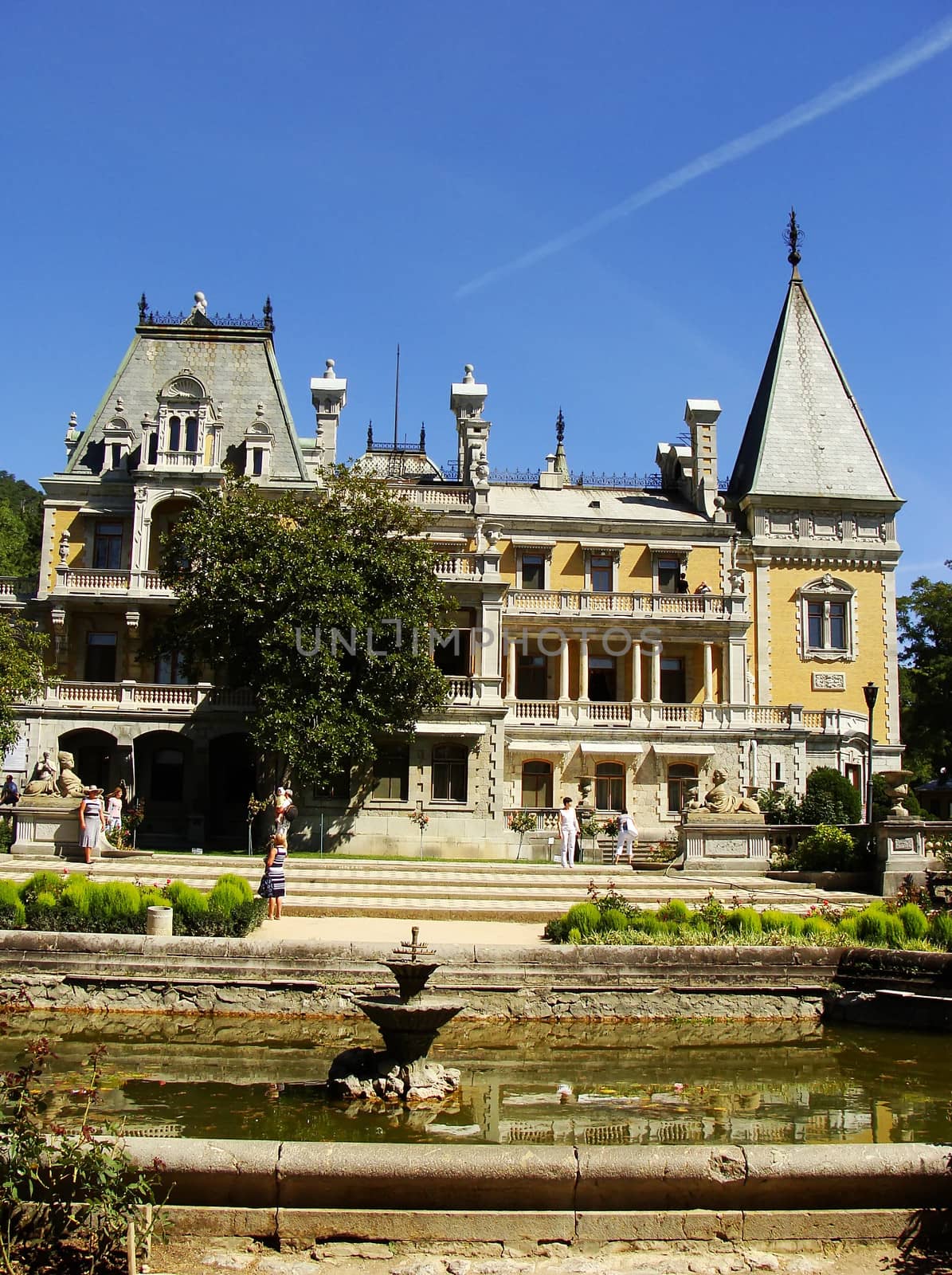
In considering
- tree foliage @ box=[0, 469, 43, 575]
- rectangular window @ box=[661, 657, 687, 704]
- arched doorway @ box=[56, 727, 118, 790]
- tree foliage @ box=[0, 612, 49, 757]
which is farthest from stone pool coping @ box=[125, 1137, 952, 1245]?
tree foliage @ box=[0, 469, 43, 575]

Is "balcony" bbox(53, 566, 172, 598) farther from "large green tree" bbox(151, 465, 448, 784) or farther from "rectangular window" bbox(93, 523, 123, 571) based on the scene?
"large green tree" bbox(151, 465, 448, 784)

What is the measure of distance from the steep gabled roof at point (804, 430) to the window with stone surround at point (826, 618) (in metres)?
4.11

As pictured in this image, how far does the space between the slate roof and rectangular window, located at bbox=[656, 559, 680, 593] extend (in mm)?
15358

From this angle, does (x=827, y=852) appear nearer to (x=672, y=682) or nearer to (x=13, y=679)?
(x=672, y=682)

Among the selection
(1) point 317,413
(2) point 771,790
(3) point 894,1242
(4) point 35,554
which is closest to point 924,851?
(2) point 771,790

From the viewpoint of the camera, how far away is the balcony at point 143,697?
39281 millimetres

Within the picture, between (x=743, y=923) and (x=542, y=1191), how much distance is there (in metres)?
12.1

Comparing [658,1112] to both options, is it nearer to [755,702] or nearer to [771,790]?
[771,790]

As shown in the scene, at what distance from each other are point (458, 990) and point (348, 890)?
9.32 meters

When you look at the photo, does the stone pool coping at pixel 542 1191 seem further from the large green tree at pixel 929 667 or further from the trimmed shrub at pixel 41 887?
the large green tree at pixel 929 667

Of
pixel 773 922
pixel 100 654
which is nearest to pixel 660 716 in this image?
pixel 100 654

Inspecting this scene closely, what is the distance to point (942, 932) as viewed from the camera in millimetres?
18859

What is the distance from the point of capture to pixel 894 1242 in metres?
7.78

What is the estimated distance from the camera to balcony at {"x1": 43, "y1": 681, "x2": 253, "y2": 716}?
39.3 meters
